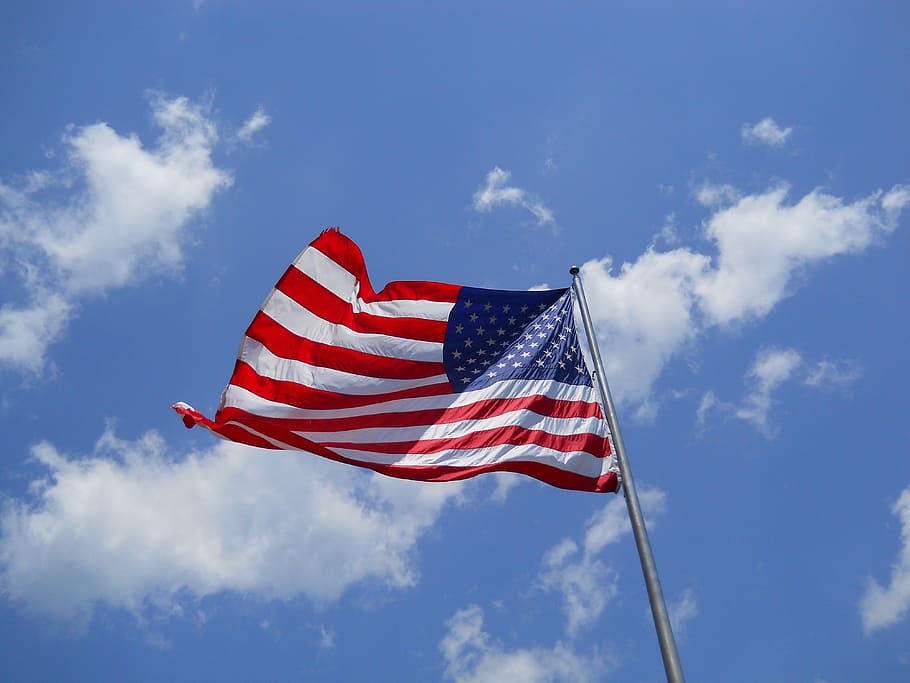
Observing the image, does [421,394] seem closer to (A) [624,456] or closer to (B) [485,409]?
(B) [485,409]

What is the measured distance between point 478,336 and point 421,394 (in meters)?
1.60

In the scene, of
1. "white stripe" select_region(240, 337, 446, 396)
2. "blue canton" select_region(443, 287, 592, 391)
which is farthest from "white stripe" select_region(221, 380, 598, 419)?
"white stripe" select_region(240, 337, 446, 396)

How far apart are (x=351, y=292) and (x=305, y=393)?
8.61ft

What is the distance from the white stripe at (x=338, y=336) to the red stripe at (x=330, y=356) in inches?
3.8

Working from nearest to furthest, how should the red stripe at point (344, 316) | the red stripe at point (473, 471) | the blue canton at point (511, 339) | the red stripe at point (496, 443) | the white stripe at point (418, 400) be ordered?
the red stripe at point (473, 471)
the red stripe at point (496, 443)
the white stripe at point (418, 400)
the blue canton at point (511, 339)
the red stripe at point (344, 316)

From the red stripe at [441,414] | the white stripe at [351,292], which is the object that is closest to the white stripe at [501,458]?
the red stripe at [441,414]

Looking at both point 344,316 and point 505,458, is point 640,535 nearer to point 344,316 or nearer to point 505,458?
point 505,458

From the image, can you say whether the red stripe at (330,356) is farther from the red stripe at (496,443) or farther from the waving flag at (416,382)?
the red stripe at (496,443)

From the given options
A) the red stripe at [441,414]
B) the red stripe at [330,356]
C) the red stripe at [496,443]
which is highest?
the red stripe at [330,356]

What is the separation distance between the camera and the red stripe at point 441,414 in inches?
532

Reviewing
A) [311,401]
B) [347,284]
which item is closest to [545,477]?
[311,401]

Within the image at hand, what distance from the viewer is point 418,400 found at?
47.7ft

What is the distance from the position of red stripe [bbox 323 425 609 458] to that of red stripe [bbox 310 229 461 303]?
3.16 metres

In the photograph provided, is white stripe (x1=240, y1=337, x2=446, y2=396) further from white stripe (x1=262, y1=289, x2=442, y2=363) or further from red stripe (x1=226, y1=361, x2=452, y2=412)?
white stripe (x1=262, y1=289, x2=442, y2=363)
